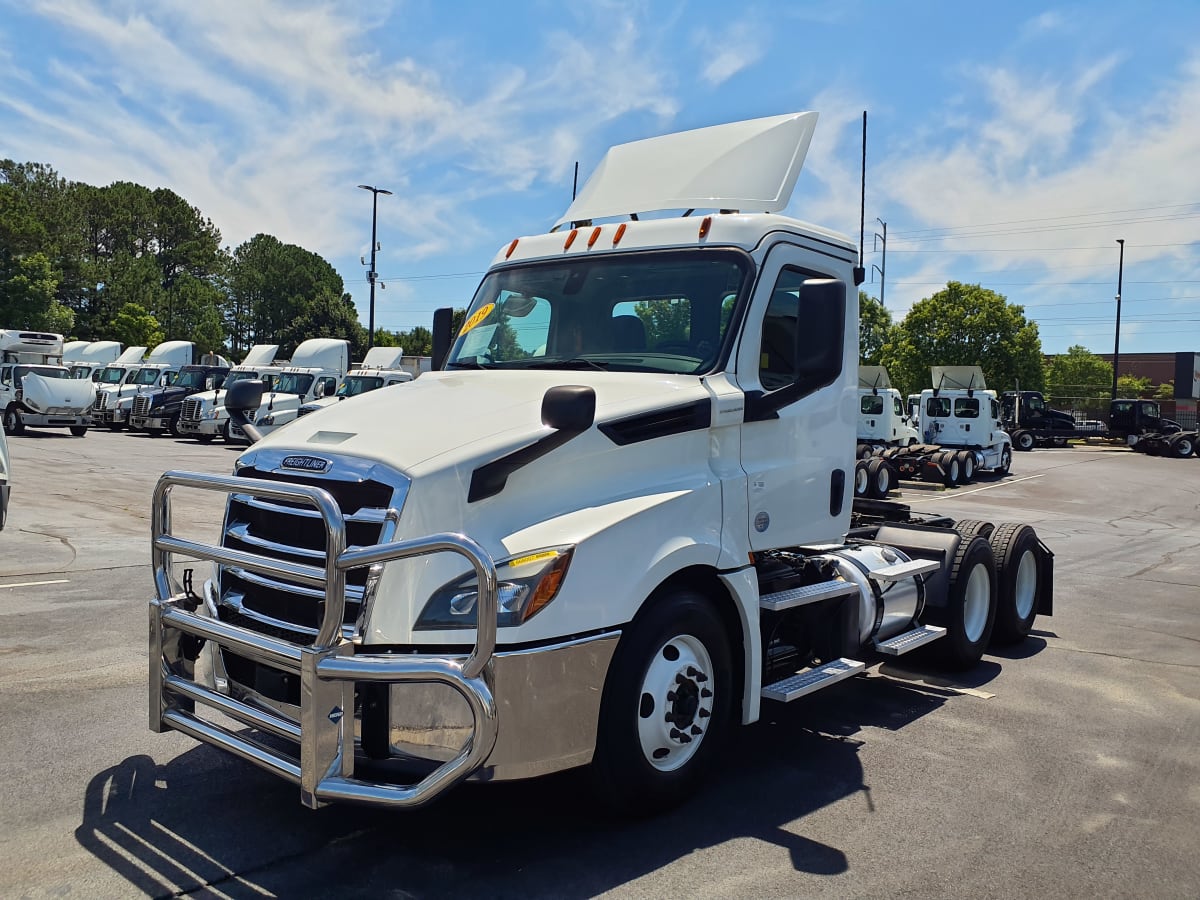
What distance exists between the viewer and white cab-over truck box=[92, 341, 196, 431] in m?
34.7

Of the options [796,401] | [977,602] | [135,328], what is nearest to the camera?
[796,401]

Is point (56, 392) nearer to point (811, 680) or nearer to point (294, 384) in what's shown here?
point (294, 384)

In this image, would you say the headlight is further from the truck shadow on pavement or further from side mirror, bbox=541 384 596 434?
the truck shadow on pavement

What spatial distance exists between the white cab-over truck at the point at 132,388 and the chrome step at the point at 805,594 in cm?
3268

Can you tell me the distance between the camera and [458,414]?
13.8 feet

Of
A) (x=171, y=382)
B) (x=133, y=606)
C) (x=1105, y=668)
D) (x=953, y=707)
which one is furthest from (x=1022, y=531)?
(x=171, y=382)

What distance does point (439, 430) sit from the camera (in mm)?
3986

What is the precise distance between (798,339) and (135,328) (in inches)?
2603

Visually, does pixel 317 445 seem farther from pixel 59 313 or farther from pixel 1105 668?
pixel 59 313

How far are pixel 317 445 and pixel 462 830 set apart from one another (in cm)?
173

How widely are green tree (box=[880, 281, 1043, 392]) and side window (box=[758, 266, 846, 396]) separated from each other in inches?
1899

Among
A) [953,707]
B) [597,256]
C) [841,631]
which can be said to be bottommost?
[953,707]

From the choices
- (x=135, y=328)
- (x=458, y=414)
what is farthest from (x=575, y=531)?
(x=135, y=328)

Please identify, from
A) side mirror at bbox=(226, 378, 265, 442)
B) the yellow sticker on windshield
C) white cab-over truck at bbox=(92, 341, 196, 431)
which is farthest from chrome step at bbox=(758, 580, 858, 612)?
white cab-over truck at bbox=(92, 341, 196, 431)
